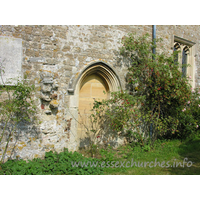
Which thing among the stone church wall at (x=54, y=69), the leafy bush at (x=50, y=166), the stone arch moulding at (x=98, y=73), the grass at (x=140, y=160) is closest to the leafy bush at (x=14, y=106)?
the stone church wall at (x=54, y=69)

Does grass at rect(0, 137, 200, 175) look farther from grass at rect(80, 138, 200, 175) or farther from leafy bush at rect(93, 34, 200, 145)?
leafy bush at rect(93, 34, 200, 145)

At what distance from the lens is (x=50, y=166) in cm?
355

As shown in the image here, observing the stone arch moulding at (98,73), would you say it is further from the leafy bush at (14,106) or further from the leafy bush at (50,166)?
the leafy bush at (50,166)

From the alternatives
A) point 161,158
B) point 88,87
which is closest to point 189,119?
point 161,158

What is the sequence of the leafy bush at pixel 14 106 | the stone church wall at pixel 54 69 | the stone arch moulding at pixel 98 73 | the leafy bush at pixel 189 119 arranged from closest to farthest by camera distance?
the leafy bush at pixel 14 106 < the stone church wall at pixel 54 69 < the stone arch moulding at pixel 98 73 < the leafy bush at pixel 189 119

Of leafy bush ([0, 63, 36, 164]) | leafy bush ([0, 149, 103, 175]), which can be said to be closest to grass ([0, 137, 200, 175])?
leafy bush ([0, 149, 103, 175])

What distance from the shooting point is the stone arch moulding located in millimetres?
Answer: 4469

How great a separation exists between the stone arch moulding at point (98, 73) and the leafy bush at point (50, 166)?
1.71 meters

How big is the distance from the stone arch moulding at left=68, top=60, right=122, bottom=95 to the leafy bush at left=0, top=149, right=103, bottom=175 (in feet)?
5.62

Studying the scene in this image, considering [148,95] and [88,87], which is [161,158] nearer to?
[148,95]

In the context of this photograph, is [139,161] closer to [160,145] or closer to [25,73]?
[160,145]

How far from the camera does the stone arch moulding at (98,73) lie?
14.7 feet

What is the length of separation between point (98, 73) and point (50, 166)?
302 centimetres

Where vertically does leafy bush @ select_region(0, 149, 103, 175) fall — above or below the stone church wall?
below
